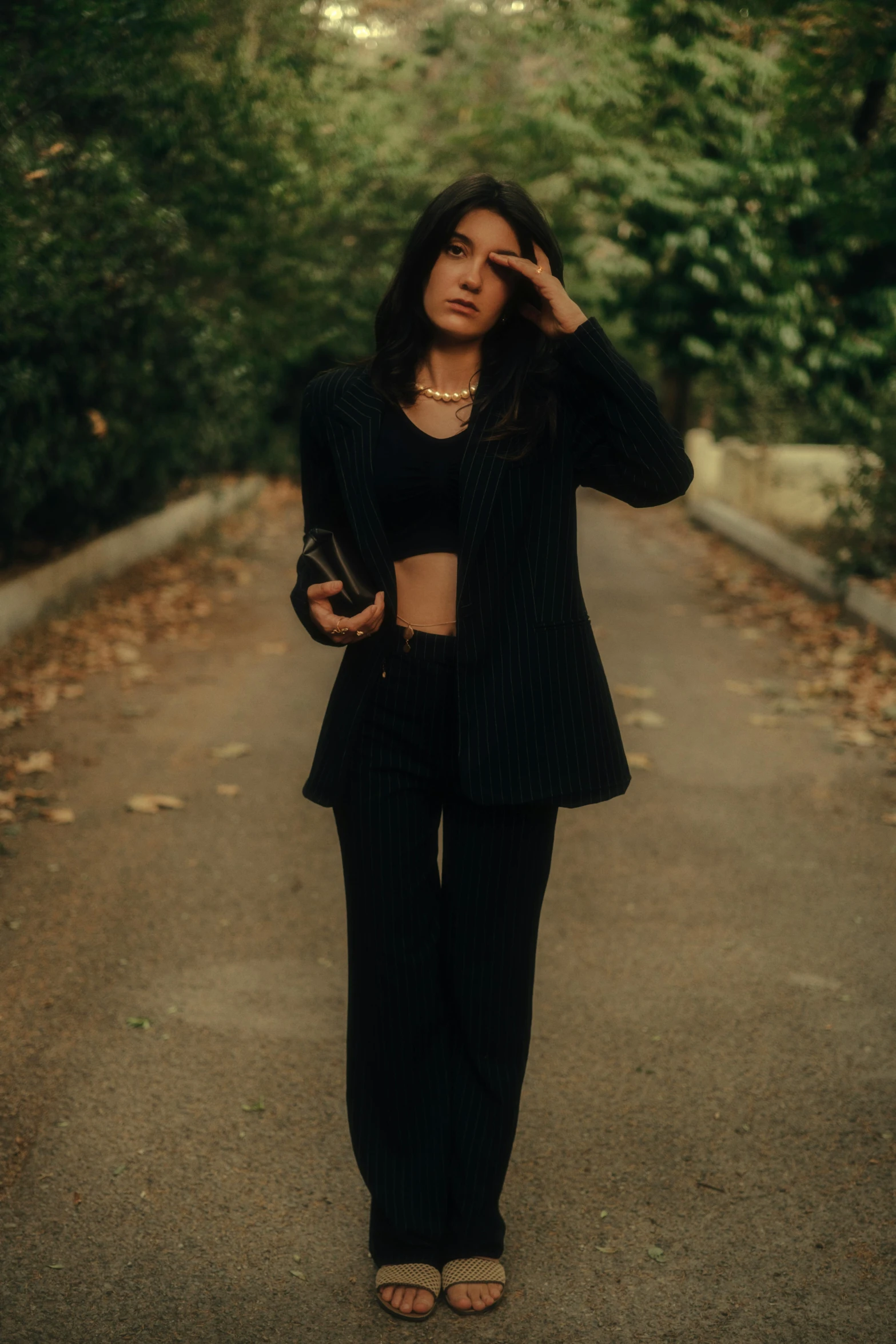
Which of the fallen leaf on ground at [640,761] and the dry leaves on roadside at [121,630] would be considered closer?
the fallen leaf on ground at [640,761]

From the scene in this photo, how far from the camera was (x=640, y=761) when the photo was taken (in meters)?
6.94

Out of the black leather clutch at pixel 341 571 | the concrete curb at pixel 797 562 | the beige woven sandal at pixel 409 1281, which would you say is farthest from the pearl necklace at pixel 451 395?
the concrete curb at pixel 797 562

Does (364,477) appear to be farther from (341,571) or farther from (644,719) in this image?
(644,719)

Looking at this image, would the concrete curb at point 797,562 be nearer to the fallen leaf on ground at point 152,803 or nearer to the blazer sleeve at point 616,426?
the fallen leaf on ground at point 152,803

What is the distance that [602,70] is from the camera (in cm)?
1611

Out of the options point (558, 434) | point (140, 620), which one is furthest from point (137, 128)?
point (558, 434)

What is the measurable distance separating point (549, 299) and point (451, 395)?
11.1 inches

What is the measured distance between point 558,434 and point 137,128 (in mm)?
8778

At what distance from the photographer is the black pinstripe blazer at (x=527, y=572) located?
2.64 m

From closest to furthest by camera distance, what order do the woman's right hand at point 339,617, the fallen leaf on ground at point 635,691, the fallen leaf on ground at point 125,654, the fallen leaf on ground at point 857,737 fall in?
the woman's right hand at point 339,617, the fallen leaf on ground at point 857,737, the fallen leaf on ground at point 635,691, the fallen leaf on ground at point 125,654

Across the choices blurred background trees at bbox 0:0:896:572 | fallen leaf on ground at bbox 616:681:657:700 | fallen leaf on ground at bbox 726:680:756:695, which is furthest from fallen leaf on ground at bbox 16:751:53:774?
fallen leaf on ground at bbox 726:680:756:695

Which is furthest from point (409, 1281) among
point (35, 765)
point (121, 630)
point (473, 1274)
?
point (121, 630)

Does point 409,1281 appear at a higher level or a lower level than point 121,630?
higher

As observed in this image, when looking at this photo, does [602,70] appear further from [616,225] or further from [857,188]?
[857,188]
